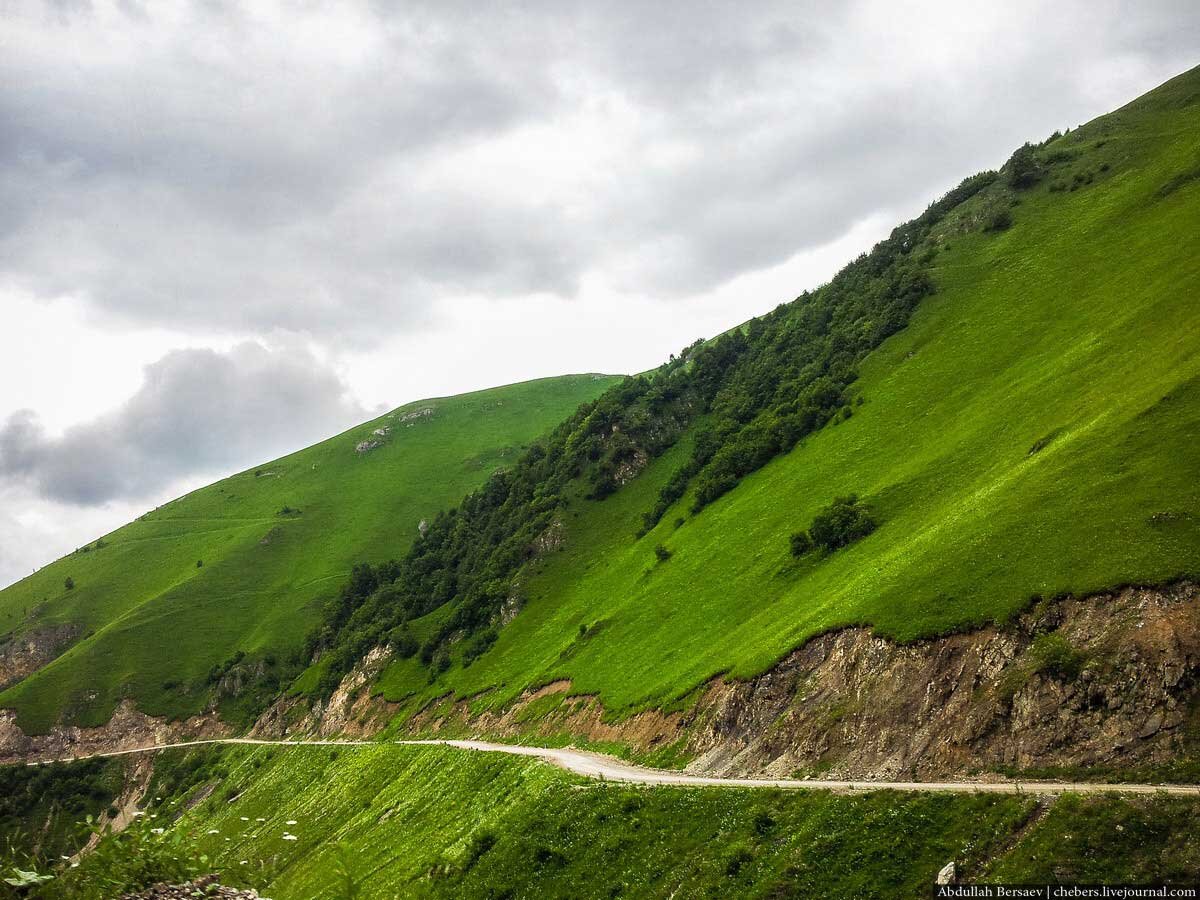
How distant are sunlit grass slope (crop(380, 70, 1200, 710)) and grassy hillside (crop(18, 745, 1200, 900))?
1597cm

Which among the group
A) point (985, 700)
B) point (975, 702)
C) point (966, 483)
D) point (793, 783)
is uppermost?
point (966, 483)

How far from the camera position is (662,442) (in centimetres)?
16850

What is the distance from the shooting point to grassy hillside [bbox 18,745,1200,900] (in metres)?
20.5

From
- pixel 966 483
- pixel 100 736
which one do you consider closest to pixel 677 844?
pixel 966 483

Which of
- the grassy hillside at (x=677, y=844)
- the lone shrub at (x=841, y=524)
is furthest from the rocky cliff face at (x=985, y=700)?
the lone shrub at (x=841, y=524)

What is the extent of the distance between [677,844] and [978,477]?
147 ft

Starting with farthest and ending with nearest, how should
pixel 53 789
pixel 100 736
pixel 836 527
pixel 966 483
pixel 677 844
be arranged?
pixel 100 736, pixel 53 789, pixel 836 527, pixel 966 483, pixel 677 844

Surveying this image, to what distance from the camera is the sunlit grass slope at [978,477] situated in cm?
4162

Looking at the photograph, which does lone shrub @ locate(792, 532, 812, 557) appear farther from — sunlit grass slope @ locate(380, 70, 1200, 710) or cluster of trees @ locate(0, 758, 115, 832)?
cluster of trees @ locate(0, 758, 115, 832)

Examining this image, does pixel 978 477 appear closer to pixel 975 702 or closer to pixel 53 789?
pixel 975 702

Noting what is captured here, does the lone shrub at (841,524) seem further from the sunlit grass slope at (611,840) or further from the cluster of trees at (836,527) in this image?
the sunlit grass slope at (611,840)

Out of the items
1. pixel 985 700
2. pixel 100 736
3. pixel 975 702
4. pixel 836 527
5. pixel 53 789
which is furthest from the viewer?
pixel 100 736

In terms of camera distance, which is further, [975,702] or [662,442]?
[662,442]

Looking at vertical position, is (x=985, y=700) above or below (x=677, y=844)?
below
